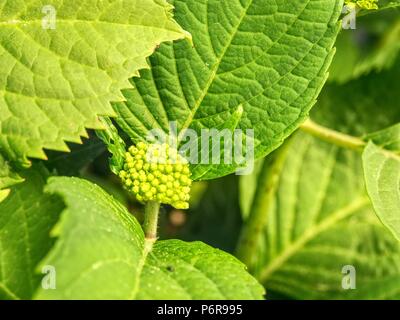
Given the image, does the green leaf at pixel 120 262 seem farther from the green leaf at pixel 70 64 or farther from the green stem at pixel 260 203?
the green stem at pixel 260 203

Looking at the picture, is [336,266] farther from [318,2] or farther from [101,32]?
[101,32]

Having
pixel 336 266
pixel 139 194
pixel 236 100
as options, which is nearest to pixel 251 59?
pixel 236 100

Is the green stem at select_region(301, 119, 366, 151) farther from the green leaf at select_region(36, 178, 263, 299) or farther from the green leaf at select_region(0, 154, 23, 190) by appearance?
the green leaf at select_region(0, 154, 23, 190)

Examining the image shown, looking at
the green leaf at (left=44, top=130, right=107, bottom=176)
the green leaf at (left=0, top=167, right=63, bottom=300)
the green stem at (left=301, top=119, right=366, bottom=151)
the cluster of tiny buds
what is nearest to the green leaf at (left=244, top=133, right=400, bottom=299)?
the green stem at (left=301, top=119, right=366, bottom=151)

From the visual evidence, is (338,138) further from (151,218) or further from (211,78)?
(151,218)

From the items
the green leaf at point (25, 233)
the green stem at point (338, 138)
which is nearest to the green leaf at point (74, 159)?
the green leaf at point (25, 233)

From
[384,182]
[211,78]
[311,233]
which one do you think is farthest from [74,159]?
[311,233]
